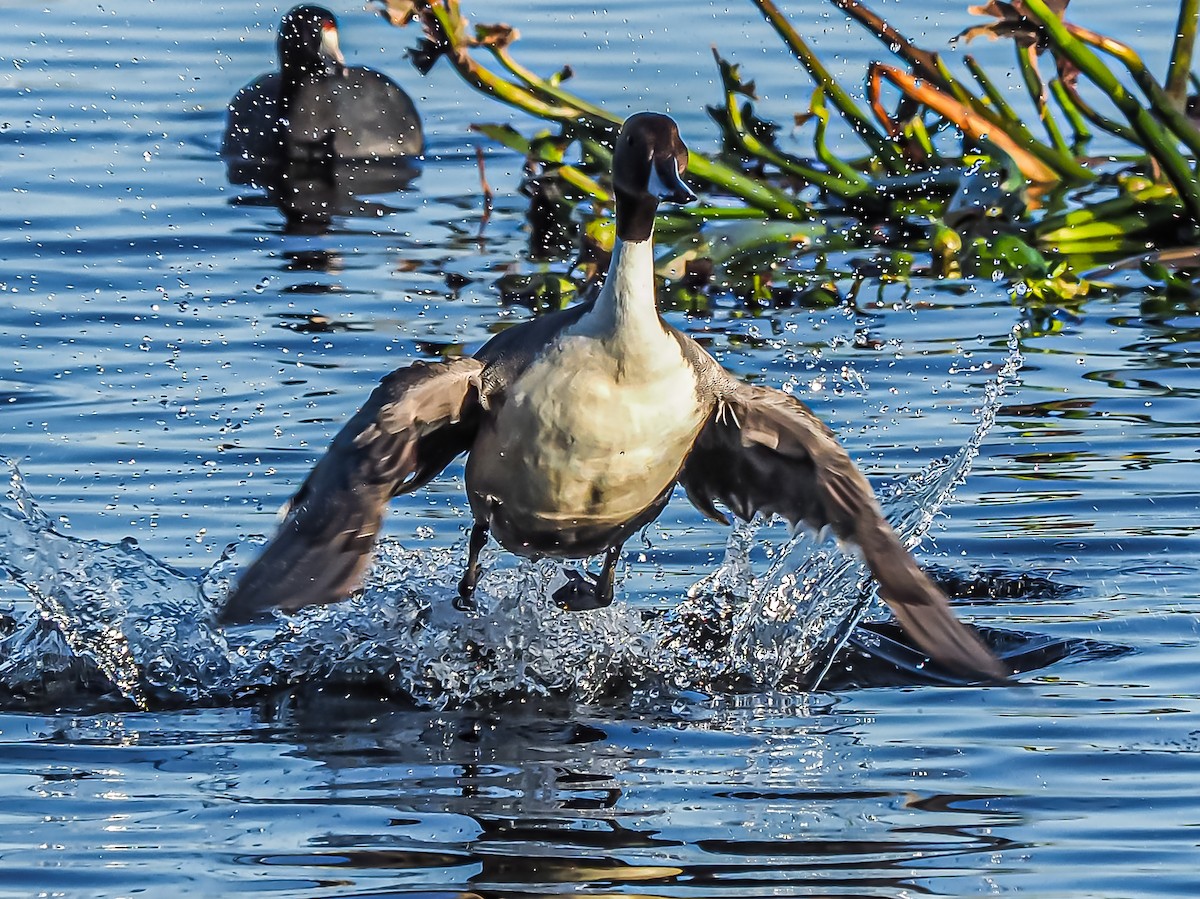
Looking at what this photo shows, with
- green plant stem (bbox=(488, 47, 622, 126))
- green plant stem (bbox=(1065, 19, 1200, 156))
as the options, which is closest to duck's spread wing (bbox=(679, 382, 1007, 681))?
green plant stem (bbox=(488, 47, 622, 126))

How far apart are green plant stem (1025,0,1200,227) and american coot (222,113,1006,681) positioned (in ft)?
11.4

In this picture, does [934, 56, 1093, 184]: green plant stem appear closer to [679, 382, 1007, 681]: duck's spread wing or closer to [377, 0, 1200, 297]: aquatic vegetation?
[377, 0, 1200, 297]: aquatic vegetation

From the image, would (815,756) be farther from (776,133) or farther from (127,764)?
(776,133)

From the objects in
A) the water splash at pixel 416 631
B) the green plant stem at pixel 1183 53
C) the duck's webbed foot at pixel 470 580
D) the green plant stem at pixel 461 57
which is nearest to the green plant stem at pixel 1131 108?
the green plant stem at pixel 1183 53

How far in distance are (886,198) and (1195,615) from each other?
4476 mm

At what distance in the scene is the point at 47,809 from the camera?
4.73 meters

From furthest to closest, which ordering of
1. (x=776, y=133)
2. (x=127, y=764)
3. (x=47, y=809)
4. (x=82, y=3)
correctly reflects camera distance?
(x=82, y=3), (x=776, y=133), (x=127, y=764), (x=47, y=809)

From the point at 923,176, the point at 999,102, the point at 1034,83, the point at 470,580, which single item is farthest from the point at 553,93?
the point at 470,580

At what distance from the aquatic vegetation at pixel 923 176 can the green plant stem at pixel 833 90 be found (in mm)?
11

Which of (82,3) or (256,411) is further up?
(82,3)

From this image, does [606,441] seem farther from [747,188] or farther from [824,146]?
[824,146]

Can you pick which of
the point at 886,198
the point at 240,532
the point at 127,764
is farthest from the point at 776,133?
the point at 127,764

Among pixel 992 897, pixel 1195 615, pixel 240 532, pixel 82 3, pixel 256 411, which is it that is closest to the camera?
pixel 992 897

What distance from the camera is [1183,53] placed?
933 centimetres
